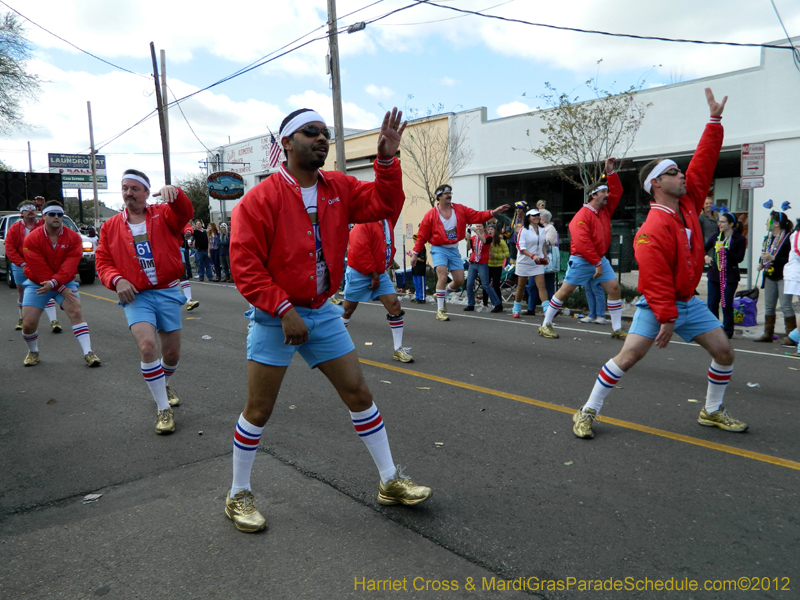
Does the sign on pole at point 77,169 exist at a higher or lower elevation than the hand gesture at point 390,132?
higher

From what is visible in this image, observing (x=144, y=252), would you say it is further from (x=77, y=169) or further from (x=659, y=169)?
(x=77, y=169)

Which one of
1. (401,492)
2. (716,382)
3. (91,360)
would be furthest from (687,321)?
(91,360)

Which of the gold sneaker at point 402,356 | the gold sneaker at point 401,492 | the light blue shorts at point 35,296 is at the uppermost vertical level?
the light blue shorts at point 35,296

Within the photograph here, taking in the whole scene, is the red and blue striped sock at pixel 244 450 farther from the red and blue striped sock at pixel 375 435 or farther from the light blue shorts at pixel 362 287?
the light blue shorts at pixel 362 287

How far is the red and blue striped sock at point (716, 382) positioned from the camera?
460 cm

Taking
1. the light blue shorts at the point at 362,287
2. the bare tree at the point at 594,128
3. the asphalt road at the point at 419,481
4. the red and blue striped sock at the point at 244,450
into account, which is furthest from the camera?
the bare tree at the point at 594,128

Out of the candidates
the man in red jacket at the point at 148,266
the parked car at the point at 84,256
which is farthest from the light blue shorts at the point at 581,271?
the parked car at the point at 84,256

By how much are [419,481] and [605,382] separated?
5.45ft

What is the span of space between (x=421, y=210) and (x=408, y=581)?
24300 mm

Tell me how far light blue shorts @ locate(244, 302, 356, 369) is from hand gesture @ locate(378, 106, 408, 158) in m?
0.91

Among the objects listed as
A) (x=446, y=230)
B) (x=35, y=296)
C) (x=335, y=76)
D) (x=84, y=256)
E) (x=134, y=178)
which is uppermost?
(x=335, y=76)

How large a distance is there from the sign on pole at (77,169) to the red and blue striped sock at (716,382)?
54239 mm

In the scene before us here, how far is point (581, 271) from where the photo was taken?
8.59 metres

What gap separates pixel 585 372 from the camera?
6.76 m
